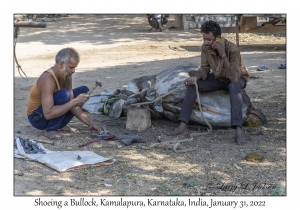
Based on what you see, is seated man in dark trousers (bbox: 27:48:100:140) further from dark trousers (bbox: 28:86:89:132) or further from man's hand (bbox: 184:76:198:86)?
man's hand (bbox: 184:76:198:86)

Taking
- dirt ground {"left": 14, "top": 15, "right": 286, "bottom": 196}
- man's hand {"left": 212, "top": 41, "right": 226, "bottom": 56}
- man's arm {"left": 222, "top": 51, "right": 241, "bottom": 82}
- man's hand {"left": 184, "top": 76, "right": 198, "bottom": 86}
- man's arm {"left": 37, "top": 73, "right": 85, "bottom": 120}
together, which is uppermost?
man's hand {"left": 212, "top": 41, "right": 226, "bottom": 56}

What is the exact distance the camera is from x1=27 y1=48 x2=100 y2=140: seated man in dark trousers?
566 centimetres

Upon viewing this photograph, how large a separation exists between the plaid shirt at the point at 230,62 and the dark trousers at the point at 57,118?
4.70ft

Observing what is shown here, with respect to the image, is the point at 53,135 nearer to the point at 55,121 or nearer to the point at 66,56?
the point at 55,121

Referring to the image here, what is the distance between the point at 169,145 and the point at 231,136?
82cm

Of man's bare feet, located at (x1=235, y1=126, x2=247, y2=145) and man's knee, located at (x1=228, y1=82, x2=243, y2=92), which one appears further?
man's knee, located at (x1=228, y1=82, x2=243, y2=92)

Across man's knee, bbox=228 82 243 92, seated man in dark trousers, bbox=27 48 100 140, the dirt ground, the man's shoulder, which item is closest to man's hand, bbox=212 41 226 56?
man's knee, bbox=228 82 243 92

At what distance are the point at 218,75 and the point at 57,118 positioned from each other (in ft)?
6.02

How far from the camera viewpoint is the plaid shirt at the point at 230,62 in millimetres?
5789

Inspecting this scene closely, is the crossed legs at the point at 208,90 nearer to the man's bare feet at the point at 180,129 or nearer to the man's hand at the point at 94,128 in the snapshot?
the man's bare feet at the point at 180,129

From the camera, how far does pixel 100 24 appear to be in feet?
56.8

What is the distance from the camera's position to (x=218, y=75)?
590 cm

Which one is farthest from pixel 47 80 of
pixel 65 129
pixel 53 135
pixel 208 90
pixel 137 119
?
pixel 208 90

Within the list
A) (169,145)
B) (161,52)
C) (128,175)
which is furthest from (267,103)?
(161,52)
